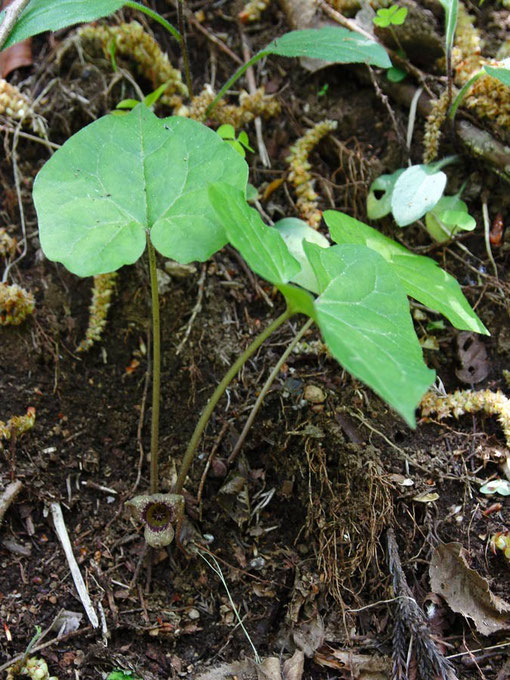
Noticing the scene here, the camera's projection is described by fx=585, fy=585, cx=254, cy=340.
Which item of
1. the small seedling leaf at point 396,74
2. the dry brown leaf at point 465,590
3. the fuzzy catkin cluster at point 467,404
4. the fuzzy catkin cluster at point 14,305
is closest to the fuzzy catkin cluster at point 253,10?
the small seedling leaf at point 396,74

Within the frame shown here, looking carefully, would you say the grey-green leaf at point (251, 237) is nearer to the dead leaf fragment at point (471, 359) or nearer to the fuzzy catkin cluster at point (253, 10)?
the dead leaf fragment at point (471, 359)

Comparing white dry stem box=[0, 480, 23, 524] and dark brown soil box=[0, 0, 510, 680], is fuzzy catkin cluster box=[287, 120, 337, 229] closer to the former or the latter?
dark brown soil box=[0, 0, 510, 680]

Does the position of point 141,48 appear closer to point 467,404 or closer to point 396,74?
point 396,74

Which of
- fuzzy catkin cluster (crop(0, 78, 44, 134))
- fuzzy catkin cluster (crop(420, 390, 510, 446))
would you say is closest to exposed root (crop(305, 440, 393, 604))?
fuzzy catkin cluster (crop(420, 390, 510, 446))

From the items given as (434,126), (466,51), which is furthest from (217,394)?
(466,51)

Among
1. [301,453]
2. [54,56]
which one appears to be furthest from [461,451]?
[54,56]

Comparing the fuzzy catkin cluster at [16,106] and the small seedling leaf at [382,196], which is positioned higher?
the fuzzy catkin cluster at [16,106]
